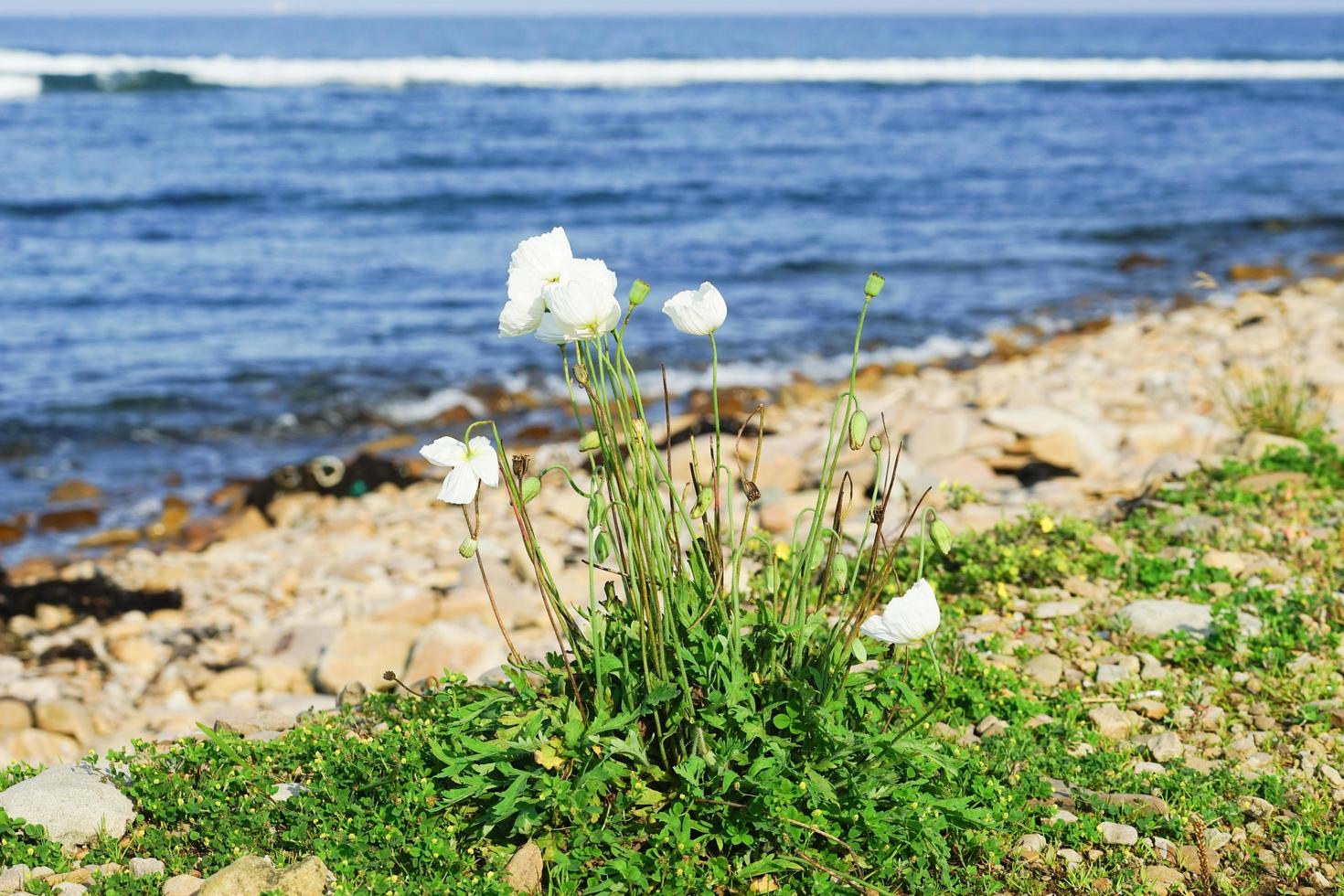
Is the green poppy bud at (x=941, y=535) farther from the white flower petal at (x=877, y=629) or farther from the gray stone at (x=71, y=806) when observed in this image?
the gray stone at (x=71, y=806)

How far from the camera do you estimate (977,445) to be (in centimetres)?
641

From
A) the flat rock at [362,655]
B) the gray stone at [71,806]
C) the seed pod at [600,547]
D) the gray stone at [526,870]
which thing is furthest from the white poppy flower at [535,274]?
the flat rock at [362,655]

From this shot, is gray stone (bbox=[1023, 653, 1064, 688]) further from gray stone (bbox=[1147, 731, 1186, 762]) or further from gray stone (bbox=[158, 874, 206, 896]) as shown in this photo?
gray stone (bbox=[158, 874, 206, 896])

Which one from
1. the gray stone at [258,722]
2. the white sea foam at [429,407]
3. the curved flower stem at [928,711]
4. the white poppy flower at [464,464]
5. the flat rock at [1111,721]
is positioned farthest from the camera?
the white sea foam at [429,407]

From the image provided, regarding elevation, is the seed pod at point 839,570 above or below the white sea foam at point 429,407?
above

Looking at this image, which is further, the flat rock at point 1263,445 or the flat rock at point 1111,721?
the flat rock at point 1263,445

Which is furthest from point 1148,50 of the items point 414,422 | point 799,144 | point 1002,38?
point 414,422

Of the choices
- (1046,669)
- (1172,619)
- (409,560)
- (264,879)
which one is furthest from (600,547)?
(409,560)

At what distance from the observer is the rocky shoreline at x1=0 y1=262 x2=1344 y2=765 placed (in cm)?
486

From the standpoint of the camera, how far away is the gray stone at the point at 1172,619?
3.75 meters

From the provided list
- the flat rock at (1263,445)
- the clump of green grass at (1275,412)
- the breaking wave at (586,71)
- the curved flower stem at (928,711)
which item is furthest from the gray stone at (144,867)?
the breaking wave at (586,71)

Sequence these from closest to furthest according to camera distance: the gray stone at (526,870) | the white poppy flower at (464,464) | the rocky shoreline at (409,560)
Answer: the white poppy flower at (464,464) < the gray stone at (526,870) < the rocky shoreline at (409,560)

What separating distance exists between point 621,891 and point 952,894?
717 mm

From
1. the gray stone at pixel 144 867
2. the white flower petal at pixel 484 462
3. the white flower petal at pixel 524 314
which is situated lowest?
the gray stone at pixel 144 867
